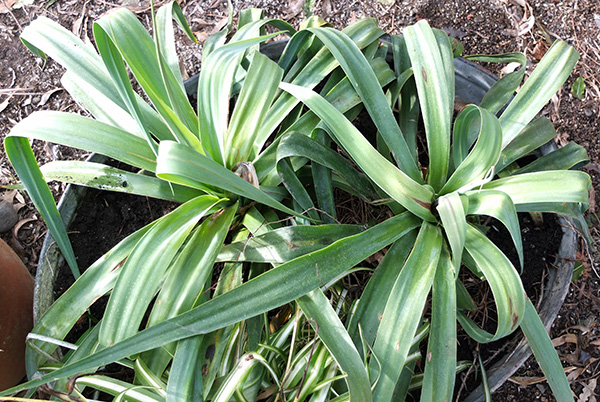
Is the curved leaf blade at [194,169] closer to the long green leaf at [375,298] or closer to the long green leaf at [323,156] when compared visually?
the long green leaf at [323,156]

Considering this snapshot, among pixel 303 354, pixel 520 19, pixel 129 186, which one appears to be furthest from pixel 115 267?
pixel 520 19

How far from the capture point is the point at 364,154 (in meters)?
0.87

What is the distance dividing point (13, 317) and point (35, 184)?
32 centimetres

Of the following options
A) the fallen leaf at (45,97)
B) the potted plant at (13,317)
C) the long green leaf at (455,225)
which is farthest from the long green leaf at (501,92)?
the fallen leaf at (45,97)

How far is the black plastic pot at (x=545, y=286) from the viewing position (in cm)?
102

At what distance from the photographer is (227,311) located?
0.80m

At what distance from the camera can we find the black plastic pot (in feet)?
3.36

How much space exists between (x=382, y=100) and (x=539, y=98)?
13.0 inches

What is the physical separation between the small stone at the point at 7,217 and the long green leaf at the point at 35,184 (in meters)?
0.61

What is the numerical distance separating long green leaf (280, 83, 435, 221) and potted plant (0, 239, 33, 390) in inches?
29.9

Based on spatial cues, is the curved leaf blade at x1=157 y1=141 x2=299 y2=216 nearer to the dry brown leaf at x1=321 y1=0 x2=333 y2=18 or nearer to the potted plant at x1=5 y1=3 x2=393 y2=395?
the potted plant at x1=5 y1=3 x2=393 y2=395

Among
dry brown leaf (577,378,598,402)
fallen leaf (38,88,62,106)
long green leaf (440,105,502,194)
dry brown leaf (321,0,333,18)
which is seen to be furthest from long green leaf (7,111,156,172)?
dry brown leaf (577,378,598,402)

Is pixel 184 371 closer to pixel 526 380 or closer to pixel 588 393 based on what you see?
pixel 526 380

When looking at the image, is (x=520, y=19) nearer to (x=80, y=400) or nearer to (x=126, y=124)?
(x=126, y=124)
